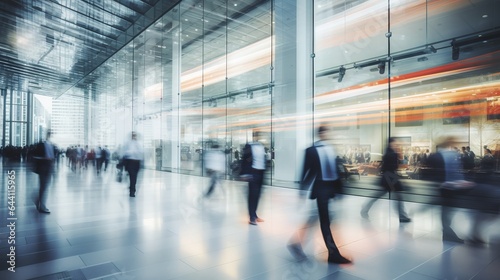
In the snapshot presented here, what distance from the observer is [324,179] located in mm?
3221

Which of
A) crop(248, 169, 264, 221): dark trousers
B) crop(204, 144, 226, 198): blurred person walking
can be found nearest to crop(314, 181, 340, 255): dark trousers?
crop(248, 169, 264, 221): dark trousers

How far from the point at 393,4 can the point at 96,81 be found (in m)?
25.4

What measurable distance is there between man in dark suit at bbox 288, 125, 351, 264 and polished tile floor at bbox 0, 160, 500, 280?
0.64 feet

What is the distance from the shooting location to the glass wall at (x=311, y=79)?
→ 9.91 m

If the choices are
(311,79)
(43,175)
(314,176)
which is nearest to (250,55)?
(311,79)

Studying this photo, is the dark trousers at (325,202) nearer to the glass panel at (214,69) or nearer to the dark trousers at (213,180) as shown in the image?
the dark trousers at (213,180)

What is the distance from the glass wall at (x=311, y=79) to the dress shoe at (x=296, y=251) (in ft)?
19.5

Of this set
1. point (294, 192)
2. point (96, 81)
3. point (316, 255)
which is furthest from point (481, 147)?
point (96, 81)

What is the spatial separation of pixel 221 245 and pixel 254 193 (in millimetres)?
1373

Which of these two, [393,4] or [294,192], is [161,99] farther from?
[393,4]

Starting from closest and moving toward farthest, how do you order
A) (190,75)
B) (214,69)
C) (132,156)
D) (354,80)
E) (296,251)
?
(296,251), (132,156), (214,69), (190,75), (354,80)

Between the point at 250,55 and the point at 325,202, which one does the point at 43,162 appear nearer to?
the point at 325,202

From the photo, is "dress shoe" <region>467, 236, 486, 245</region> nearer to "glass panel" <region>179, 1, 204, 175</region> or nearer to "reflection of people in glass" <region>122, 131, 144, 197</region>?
"reflection of people in glass" <region>122, 131, 144, 197</region>

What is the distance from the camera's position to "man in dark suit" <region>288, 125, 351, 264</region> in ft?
10.5
